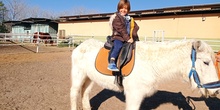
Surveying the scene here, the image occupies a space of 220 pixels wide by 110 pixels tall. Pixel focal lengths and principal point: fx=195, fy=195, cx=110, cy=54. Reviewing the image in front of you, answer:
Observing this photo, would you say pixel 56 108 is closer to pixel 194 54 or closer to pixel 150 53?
pixel 150 53

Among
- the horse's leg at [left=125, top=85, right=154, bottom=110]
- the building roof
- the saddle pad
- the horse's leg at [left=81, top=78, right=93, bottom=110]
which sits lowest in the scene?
the horse's leg at [left=81, top=78, right=93, bottom=110]

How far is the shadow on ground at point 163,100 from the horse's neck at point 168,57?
1774mm

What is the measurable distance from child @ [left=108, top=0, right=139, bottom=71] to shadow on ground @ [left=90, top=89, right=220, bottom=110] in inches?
69.4

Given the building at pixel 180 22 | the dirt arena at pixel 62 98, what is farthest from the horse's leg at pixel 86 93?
the building at pixel 180 22

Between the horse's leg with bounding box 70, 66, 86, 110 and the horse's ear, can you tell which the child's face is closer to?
the horse's ear

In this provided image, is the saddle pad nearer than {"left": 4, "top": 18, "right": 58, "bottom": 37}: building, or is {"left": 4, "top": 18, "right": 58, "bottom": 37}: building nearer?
the saddle pad

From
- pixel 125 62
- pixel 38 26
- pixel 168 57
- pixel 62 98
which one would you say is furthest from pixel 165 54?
pixel 38 26

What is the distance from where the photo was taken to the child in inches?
114

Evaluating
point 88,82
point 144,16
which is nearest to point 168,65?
point 88,82

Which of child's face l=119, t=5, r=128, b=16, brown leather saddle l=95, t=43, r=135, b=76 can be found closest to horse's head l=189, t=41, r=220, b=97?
brown leather saddle l=95, t=43, r=135, b=76

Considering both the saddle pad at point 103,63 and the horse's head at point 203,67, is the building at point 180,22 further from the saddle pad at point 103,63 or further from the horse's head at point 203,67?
the saddle pad at point 103,63

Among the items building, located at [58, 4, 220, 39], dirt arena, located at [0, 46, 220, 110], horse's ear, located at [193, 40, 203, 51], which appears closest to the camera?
horse's ear, located at [193, 40, 203, 51]

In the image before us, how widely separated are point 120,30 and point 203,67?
1270 mm

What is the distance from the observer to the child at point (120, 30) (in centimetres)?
291
